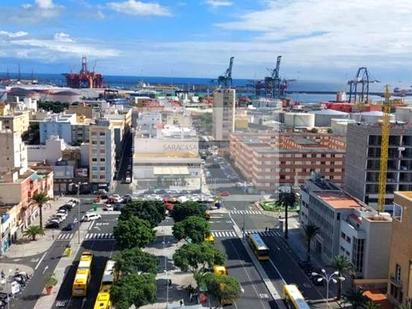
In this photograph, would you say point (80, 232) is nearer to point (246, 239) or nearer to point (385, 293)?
point (246, 239)

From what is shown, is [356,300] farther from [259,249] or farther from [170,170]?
[170,170]

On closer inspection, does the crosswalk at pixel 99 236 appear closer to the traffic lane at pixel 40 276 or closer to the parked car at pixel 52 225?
the traffic lane at pixel 40 276

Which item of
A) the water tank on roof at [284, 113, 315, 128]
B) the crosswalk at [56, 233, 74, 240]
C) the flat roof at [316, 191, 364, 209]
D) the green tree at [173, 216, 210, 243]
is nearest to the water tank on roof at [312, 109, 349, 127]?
the water tank on roof at [284, 113, 315, 128]

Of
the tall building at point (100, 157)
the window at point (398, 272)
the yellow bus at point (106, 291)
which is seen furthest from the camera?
the tall building at point (100, 157)

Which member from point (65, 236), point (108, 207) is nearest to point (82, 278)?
point (65, 236)

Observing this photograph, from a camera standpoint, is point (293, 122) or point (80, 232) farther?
point (293, 122)

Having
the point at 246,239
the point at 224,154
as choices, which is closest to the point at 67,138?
the point at 224,154

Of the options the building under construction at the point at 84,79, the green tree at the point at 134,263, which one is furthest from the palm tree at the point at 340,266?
the building under construction at the point at 84,79
